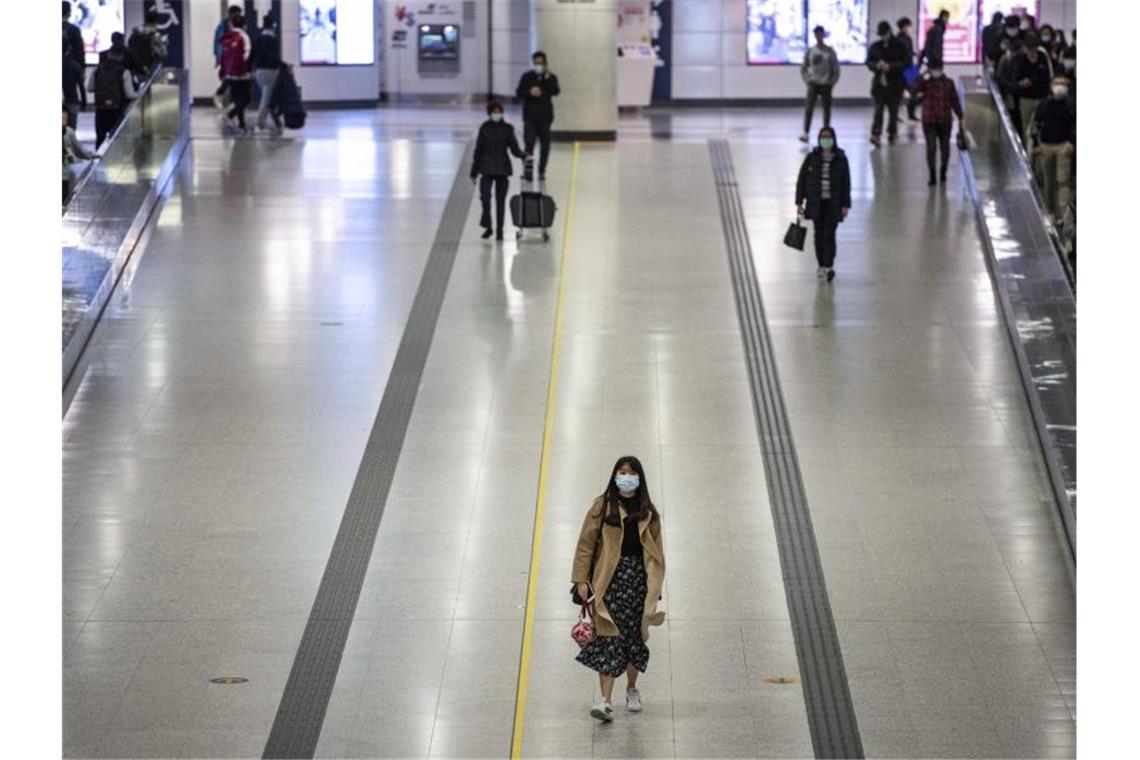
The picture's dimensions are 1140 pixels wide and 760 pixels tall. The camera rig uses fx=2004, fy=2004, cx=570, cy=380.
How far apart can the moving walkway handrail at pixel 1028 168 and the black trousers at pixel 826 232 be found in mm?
1768

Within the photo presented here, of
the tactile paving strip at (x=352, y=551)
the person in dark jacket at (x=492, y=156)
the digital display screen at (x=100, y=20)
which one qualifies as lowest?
the tactile paving strip at (x=352, y=551)

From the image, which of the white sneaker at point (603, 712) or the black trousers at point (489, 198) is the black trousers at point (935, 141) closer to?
the black trousers at point (489, 198)

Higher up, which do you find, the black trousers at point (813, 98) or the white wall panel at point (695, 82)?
the white wall panel at point (695, 82)

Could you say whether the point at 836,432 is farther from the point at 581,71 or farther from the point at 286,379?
the point at 581,71

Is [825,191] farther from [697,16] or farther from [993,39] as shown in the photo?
[697,16]

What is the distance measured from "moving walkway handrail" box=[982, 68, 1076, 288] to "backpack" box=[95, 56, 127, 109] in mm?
9722

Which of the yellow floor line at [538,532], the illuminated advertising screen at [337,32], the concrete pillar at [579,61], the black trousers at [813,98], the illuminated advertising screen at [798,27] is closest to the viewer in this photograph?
the yellow floor line at [538,532]

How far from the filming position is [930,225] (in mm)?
19906

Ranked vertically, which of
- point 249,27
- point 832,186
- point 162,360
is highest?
point 249,27

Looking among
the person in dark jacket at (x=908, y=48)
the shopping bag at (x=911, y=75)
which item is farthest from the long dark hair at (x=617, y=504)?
the shopping bag at (x=911, y=75)

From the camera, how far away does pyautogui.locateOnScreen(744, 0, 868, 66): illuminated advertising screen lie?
33875 mm

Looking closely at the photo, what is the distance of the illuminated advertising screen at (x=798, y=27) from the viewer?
33.9 meters
